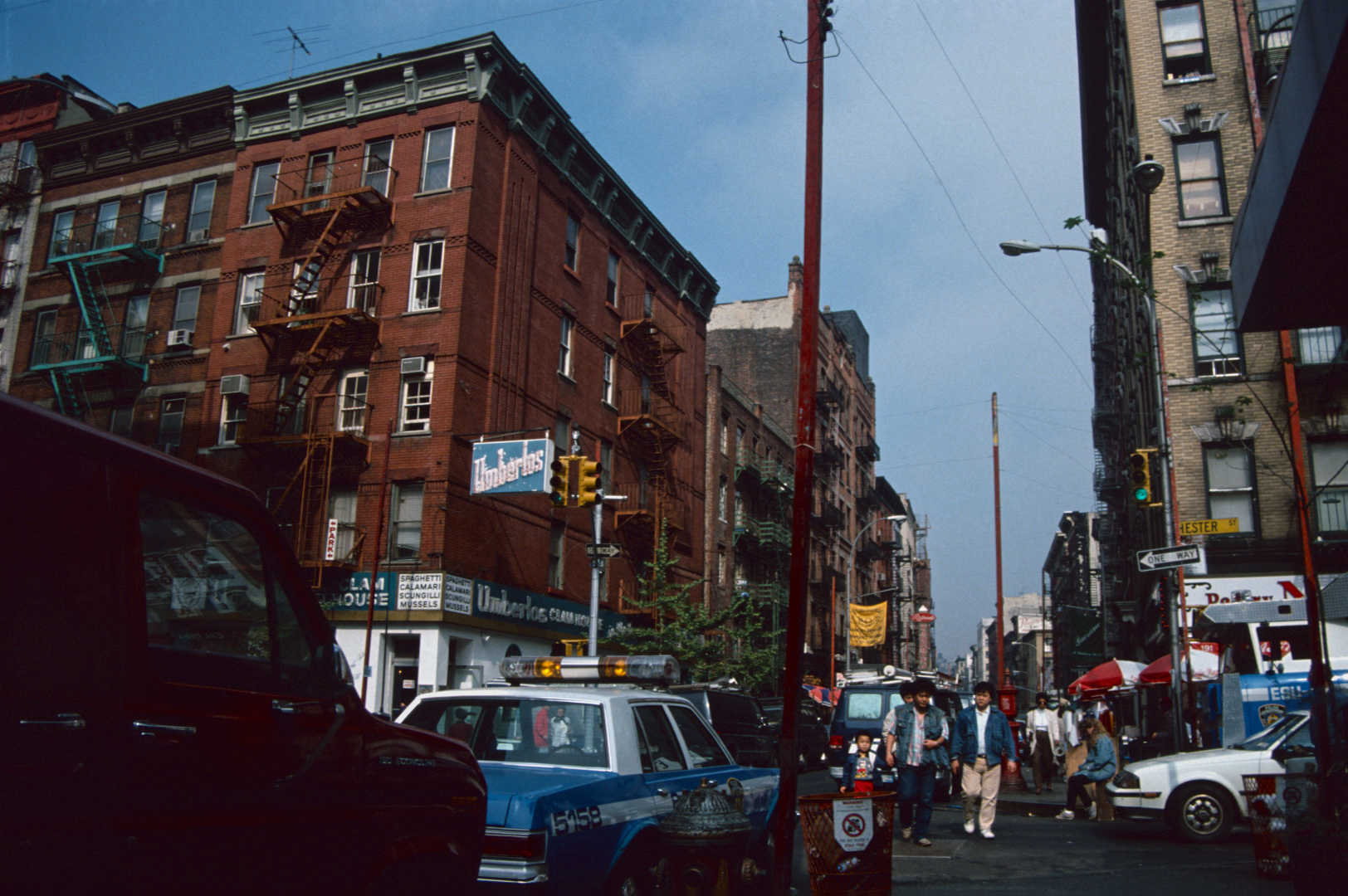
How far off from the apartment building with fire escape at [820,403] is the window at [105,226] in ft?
105

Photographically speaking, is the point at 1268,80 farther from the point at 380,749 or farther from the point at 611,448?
the point at 380,749

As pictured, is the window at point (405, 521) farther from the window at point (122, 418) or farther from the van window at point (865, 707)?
the van window at point (865, 707)

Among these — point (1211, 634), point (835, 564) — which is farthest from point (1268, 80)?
point (835, 564)

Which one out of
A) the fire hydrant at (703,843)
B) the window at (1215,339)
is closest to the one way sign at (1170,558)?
the window at (1215,339)

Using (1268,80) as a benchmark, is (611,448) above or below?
below

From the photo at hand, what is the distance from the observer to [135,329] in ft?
107

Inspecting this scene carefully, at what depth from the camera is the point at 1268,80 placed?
25.5 metres

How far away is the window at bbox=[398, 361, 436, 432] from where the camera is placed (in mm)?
27469

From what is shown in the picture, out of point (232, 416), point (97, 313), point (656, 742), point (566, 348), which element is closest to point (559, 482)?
point (656, 742)

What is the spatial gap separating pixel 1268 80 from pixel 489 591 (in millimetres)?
23138

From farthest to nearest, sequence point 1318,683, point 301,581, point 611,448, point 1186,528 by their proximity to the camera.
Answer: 1. point 611,448
2. point 1186,528
3. point 1318,683
4. point 301,581

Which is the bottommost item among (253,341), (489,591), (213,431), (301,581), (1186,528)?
(301,581)

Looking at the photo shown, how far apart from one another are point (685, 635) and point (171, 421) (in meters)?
16.6

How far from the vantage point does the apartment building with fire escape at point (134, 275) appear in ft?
104
